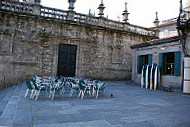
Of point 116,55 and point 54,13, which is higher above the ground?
point 54,13

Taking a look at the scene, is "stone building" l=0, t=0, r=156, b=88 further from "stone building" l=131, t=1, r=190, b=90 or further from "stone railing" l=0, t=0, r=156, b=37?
"stone building" l=131, t=1, r=190, b=90

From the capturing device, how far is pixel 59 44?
1402 centimetres

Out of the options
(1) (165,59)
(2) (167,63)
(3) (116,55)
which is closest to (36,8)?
(3) (116,55)

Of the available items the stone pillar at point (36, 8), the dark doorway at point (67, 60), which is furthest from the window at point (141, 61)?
the stone pillar at point (36, 8)

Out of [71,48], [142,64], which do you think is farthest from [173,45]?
[71,48]

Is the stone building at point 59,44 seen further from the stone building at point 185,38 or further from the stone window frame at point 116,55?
the stone building at point 185,38

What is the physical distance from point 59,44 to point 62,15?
2.65 m

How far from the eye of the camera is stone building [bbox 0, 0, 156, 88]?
40.5 feet

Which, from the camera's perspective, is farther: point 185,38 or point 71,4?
point 71,4

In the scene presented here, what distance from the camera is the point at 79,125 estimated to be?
3.37 metres

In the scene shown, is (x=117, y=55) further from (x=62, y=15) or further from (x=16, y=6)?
(x=16, y=6)

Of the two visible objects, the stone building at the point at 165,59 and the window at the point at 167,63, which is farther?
the window at the point at 167,63

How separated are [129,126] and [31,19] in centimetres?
1236

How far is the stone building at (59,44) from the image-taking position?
1235 centimetres
